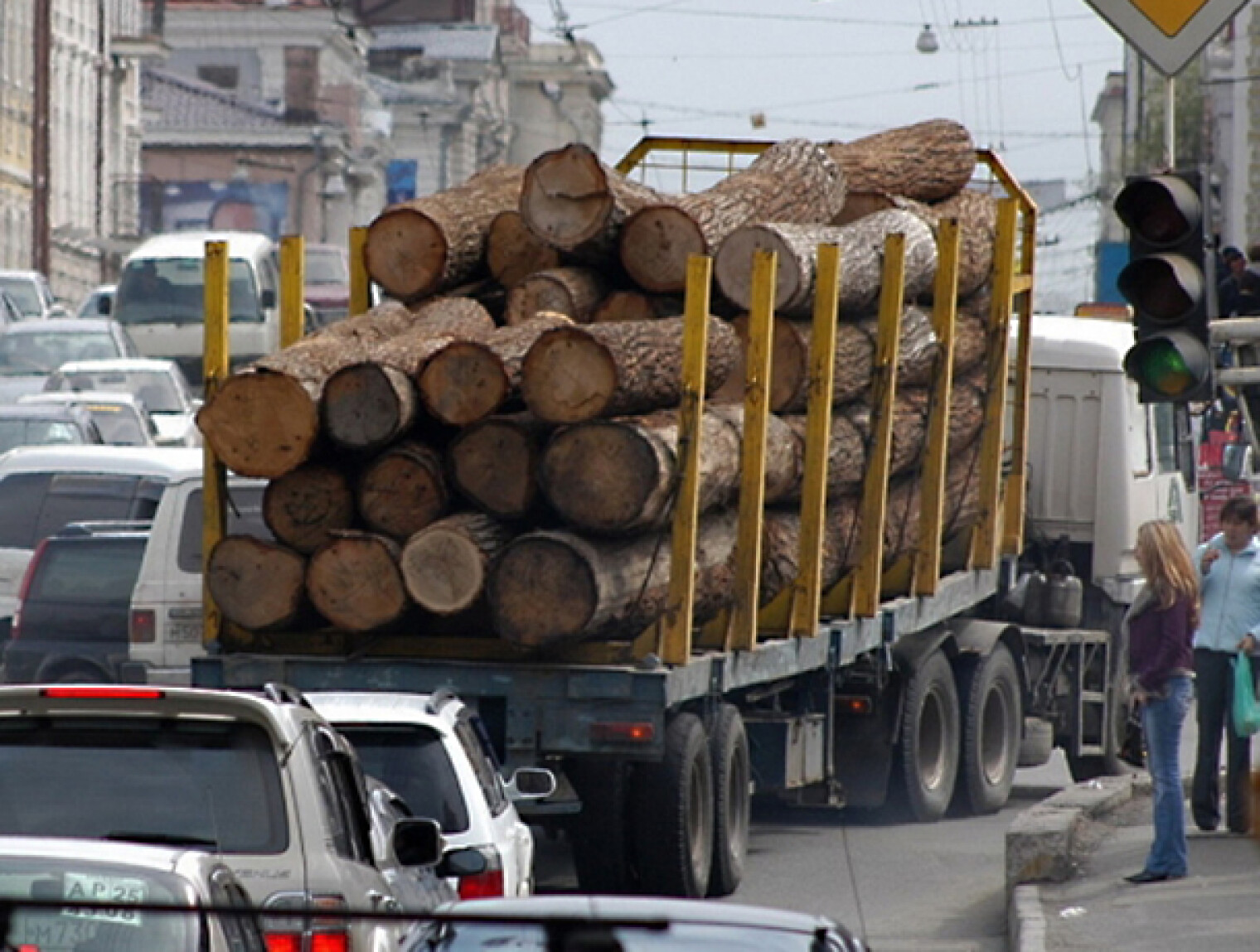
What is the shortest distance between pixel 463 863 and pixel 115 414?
2258 centimetres

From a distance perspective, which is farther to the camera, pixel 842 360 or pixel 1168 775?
pixel 842 360

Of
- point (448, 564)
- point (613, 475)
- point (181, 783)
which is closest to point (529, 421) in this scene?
point (613, 475)

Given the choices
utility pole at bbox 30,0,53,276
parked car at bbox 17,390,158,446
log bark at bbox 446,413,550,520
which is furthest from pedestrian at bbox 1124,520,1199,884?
utility pole at bbox 30,0,53,276

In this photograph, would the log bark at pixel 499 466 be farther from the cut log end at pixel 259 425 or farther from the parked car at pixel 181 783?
the parked car at pixel 181 783

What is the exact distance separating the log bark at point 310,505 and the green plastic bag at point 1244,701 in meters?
4.27

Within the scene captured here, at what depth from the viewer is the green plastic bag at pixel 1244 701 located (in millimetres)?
14750

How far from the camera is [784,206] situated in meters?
16.7

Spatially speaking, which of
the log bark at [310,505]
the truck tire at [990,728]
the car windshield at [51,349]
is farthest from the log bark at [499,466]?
the car windshield at [51,349]

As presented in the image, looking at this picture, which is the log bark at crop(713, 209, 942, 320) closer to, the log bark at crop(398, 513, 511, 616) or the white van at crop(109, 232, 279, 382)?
the log bark at crop(398, 513, 511, 616)

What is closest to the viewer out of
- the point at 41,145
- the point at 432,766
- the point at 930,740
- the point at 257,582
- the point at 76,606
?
the point at 432,766

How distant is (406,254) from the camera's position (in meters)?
15.6

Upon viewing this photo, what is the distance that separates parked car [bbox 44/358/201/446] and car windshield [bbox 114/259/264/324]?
903cm

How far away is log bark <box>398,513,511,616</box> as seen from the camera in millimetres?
13359

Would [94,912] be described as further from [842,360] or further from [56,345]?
[56,345]
